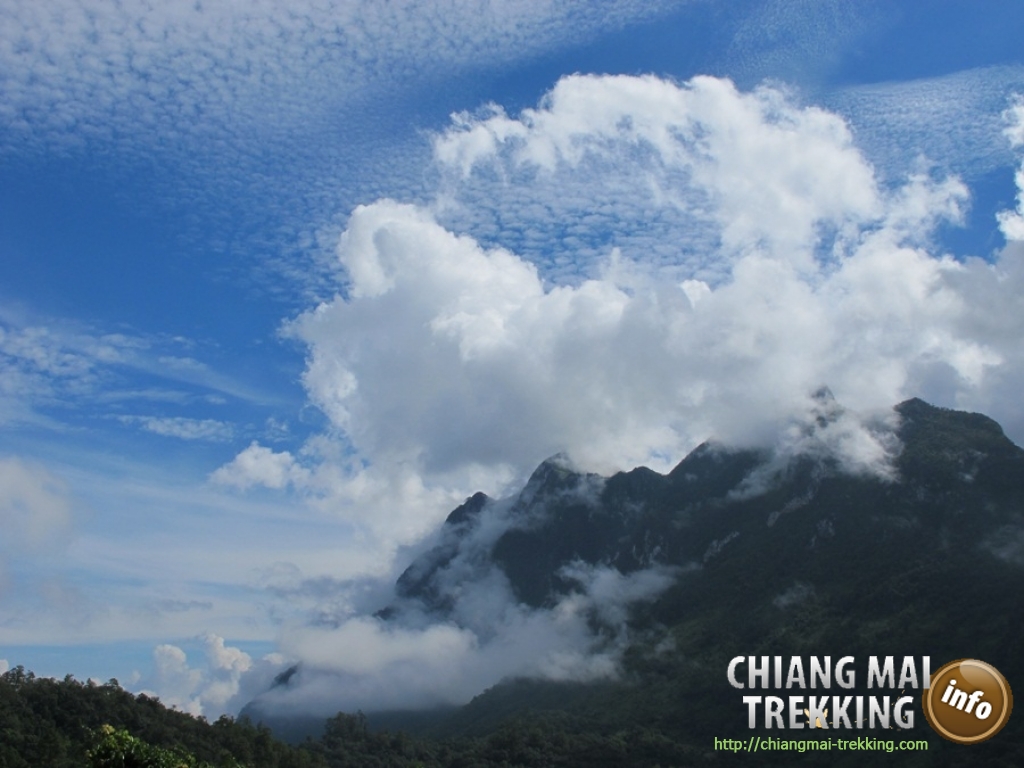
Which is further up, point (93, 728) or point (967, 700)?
point (967, 700)

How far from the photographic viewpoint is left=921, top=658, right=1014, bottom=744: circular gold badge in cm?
8688

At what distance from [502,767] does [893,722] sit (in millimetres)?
76725

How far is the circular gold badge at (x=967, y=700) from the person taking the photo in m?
86.9

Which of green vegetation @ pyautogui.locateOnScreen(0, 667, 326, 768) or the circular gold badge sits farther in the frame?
green vegetation @ pyautogui.locateOnScreen(0, 667, 326, 768)

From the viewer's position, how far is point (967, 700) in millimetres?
88750

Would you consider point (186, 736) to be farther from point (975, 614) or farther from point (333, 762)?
point (975, 614)

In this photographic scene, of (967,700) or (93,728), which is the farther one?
(93,728)

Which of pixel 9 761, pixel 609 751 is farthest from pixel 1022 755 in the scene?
pixel 9 761

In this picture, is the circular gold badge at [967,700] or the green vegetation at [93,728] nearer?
the circular gold badge at [967,700]

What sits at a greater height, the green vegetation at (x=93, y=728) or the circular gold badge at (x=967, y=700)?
the circular gold badge at (x=967, y=700)

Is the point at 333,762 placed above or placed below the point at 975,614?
below

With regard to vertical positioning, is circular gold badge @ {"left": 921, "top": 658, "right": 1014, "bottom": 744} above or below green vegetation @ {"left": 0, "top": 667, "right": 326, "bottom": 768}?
above

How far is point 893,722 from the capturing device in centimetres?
17562

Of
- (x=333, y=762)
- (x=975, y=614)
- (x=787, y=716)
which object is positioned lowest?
(x=333, y=762)
